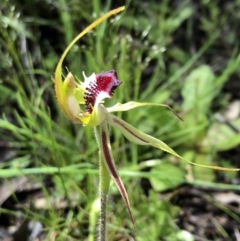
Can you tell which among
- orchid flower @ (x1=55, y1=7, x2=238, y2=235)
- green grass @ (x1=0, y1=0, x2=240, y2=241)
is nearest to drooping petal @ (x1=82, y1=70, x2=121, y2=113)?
orchid flower @ (x1=55, y1=7, x2=238, y2=235)

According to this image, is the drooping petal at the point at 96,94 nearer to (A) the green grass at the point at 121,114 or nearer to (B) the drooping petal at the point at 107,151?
(B) the drooping petal at the point at 107,151

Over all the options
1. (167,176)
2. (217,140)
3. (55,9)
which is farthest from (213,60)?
(167,176)

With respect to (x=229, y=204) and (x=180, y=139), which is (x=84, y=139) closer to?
(x=180, y=139)

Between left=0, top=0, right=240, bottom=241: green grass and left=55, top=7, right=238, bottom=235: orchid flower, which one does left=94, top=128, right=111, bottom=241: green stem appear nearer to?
left=55, top=7, right=238, bottom=235: orchid flower

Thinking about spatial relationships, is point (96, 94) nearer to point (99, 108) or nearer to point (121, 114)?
point (99, 108)

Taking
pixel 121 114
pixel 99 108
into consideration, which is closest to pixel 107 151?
pixel 99 108

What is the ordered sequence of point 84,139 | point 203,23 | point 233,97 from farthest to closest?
1. point 203,23
2. point 233,97
3. point 84,139
